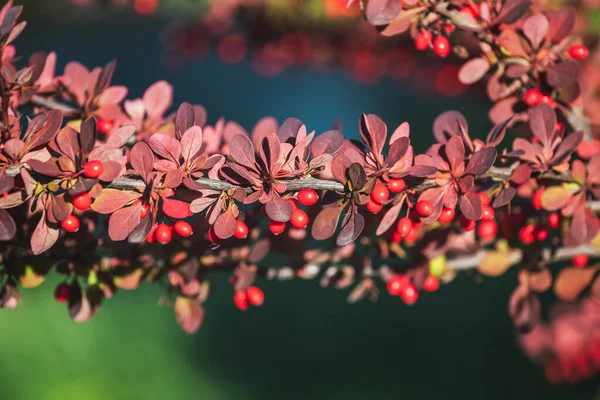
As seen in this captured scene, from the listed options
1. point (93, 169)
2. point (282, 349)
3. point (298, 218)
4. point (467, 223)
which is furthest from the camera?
point (282, 349)

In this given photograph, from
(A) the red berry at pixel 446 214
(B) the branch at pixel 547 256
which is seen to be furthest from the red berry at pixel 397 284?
(A) the red berry at pixel 446 214

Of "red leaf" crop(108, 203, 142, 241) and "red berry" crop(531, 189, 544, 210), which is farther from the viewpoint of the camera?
"red berry" crop(531, 189, 544, 210)

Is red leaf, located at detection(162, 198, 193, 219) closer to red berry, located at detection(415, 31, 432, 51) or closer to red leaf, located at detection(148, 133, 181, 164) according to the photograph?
red leaf, located at detection(148, 133, 181, 164)

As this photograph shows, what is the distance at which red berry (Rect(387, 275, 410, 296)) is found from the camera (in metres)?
1.18

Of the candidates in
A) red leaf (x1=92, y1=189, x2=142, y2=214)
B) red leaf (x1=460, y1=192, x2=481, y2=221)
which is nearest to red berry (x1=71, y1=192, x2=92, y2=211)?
red leaf (x1=92, y1=189, x2=142, y2=214)

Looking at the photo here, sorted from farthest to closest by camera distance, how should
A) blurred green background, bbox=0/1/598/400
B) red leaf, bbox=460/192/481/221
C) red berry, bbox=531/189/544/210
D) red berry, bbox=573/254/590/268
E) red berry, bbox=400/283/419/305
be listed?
blurred green background, bbox=0/1/598/400 → red berry, bbox=573/254/590/268 → red berry, bbox=400/283/419/305 → red berry, bbox=531/189/544/210 → red leaf, bbox=460/192/481/221

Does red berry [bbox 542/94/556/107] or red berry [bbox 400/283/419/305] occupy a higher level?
red berry [bbox 542/94/556/107]

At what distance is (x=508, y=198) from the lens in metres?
0.95

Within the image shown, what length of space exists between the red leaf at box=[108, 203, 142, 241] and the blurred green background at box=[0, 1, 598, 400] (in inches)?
76.2

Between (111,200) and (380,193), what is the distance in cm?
42

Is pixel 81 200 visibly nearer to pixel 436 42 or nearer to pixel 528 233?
pixel 436 42

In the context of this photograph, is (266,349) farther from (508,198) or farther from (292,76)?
(292,76)

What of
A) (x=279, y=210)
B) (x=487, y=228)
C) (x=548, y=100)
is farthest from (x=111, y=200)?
(x=548, y=100)

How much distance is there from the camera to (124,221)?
894mm
